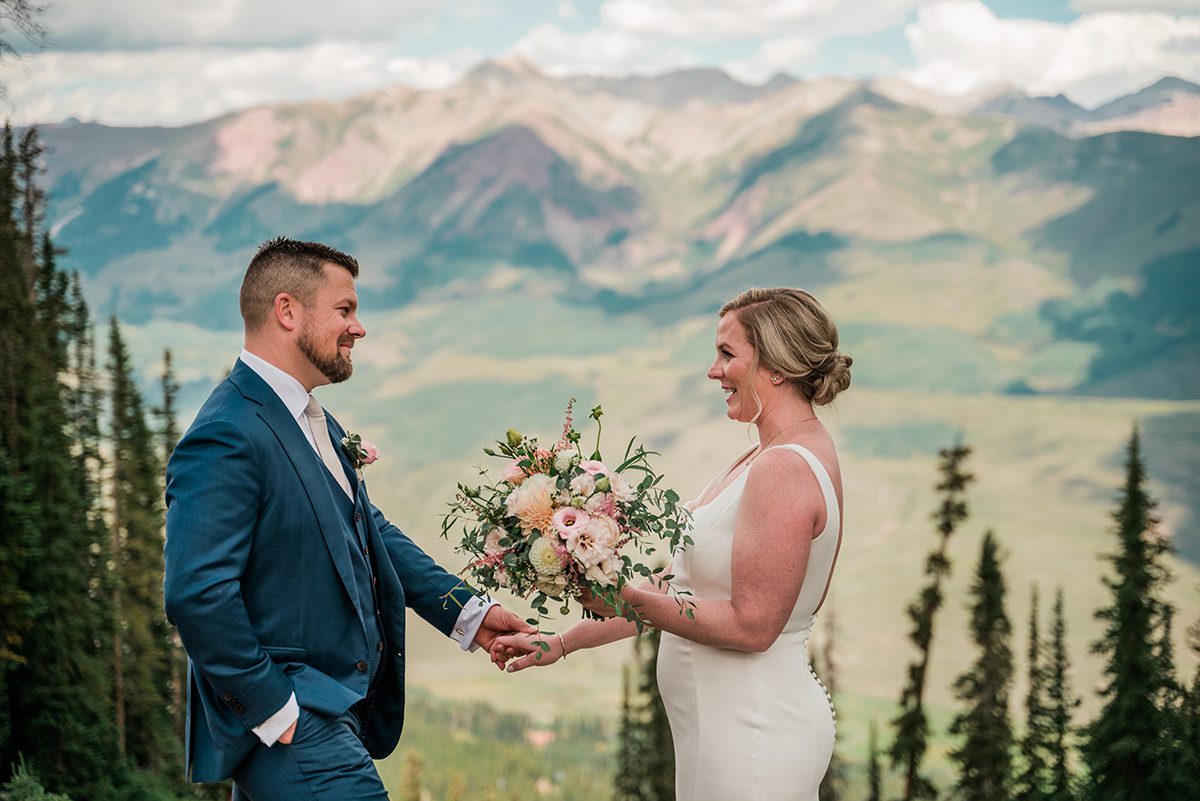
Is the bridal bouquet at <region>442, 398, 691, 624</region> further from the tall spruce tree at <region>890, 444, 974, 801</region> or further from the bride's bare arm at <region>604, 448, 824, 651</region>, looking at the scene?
the tall spruce tree at <region>890, 444, 974, 801</region>

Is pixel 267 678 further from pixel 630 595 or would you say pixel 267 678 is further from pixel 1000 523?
pixel 1000 523

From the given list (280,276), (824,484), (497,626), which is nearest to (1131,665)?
(497,626)

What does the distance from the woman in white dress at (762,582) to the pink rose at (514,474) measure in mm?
580

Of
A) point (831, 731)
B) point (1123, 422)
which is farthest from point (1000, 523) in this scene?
point (831, 731)

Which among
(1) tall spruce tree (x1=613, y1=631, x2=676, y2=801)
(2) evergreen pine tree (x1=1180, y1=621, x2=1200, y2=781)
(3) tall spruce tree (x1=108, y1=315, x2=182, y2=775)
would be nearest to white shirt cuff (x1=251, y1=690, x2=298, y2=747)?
(2) evergreen pine tree (x1=1180, y1=621, x2=1200, y2=781)

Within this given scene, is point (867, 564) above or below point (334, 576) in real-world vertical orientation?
above

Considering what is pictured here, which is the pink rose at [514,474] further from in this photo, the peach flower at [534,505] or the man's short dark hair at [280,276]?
the man's short dark hair at [280,276]

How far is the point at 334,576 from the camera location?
4.73 m

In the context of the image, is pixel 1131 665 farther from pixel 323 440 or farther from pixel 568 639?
pixel 323 440

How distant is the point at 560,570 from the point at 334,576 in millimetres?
860

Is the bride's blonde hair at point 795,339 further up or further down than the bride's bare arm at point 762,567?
Answer: further up

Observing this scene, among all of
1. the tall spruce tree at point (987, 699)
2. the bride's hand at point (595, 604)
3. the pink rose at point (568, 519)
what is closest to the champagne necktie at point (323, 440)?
the pink rose at point (568, 519)

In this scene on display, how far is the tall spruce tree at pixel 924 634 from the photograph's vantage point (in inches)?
1041

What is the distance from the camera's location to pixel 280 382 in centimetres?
485
